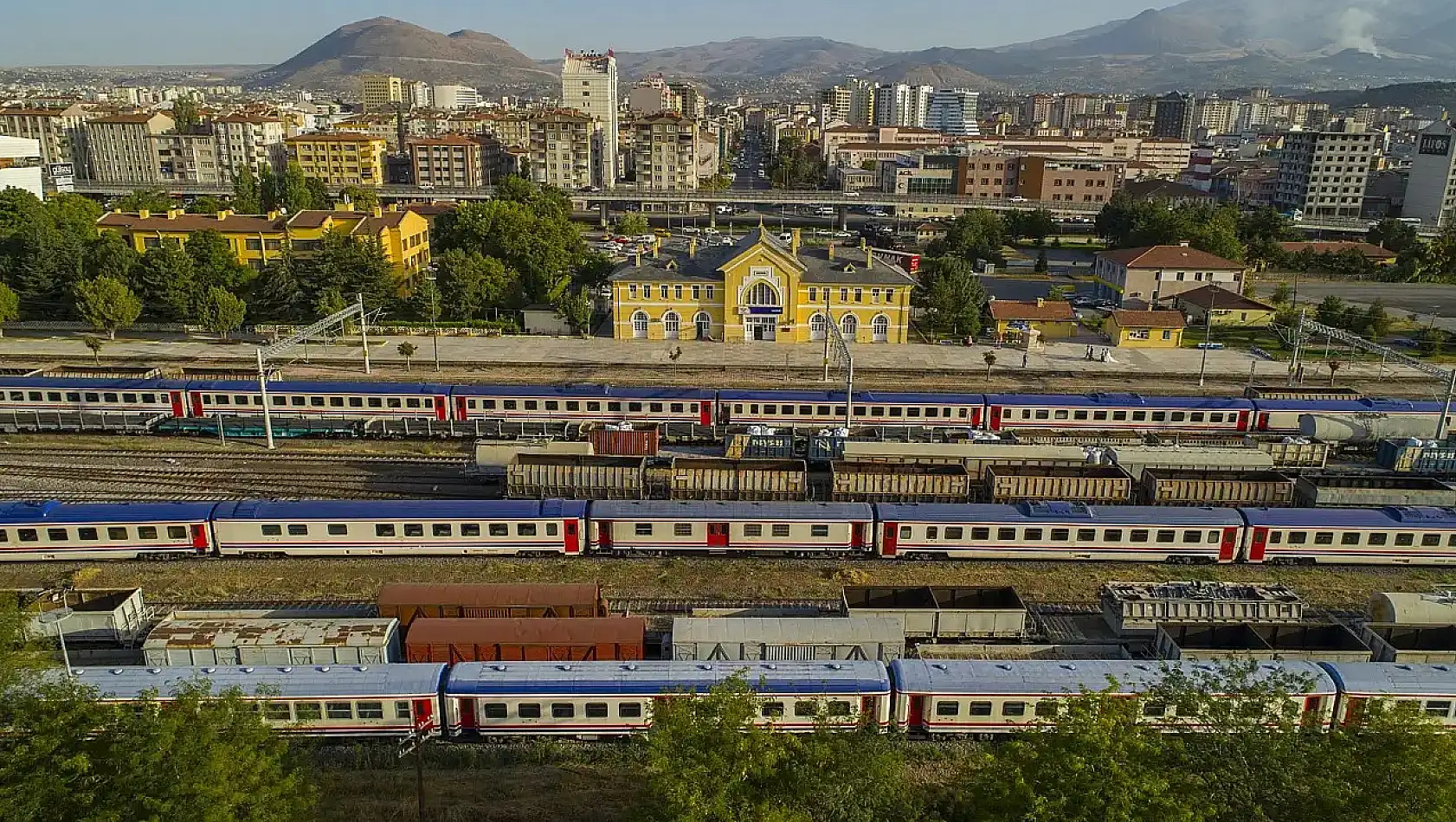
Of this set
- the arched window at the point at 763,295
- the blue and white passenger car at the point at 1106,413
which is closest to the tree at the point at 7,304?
the arched window at the point at 763,295

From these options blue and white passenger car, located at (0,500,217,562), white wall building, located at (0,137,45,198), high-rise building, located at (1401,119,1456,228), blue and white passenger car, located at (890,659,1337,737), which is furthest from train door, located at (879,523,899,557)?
high-rise building, located at (1401,119,1456,228)

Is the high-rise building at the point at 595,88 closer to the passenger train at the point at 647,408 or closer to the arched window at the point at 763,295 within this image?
the arched window at the point at 763,295

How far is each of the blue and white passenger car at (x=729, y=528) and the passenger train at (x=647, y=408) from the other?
35.3 ft

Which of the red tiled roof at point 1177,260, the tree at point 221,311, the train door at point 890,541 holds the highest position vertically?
the red tiled roof at point 1177,260

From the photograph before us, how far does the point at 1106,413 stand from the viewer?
38.8 meters

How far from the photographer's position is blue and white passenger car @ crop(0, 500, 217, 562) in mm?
26328

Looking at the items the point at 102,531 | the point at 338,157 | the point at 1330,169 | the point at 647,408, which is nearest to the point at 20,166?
the point at 338,157

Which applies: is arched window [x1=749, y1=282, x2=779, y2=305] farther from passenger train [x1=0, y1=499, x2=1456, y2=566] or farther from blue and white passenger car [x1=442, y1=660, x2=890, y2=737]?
blue and white passenger car [x1=442, y1=660, x2=890, y2=737]

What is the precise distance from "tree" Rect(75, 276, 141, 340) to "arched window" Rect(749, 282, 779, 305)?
123 feet

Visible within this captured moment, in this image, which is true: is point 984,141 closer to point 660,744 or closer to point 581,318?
point 581,318

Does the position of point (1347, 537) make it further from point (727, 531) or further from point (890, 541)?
point (727, 531)

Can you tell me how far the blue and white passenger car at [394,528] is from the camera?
26641mm

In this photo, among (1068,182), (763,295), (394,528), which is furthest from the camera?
(1068,182)

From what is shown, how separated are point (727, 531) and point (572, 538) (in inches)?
182
